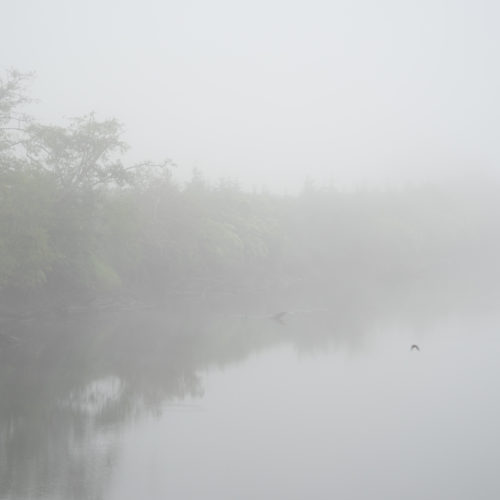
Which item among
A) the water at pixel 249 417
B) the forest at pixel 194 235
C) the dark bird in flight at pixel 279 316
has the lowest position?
the water at pixel 249 417

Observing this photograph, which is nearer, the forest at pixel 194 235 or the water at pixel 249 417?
the water at pixel 249 417

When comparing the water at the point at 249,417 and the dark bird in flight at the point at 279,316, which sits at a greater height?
the dark bird in flight at the point at 279,316

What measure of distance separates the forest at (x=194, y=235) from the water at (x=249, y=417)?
609cm

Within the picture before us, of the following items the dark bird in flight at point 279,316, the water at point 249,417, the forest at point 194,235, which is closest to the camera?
the water at point 249,417

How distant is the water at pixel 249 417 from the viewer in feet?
43.7

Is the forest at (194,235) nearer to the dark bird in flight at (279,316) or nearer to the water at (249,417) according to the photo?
the water at (249,417)

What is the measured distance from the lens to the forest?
103 ft

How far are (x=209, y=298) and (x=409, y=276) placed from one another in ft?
127

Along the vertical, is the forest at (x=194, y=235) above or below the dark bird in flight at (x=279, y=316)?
above

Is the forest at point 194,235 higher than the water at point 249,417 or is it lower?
higher

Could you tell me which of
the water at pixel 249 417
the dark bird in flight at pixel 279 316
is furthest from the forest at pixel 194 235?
the dark bird in flight at pixel 279 316

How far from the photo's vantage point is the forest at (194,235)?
3139 cm

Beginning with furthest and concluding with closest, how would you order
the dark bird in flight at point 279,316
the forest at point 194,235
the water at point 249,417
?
the dark bird in flight at point 279,316, the forest at point 194,235, the water at point 249,417

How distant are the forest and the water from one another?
6091 mm
